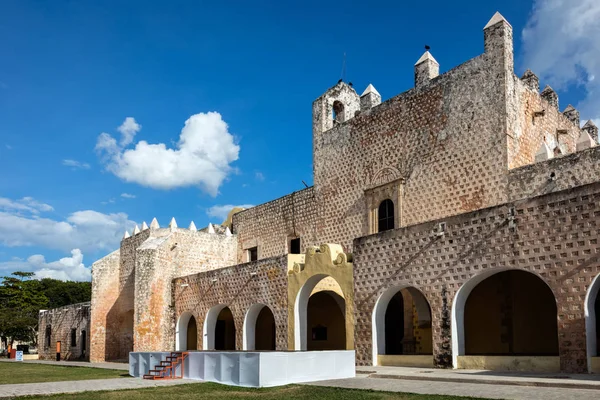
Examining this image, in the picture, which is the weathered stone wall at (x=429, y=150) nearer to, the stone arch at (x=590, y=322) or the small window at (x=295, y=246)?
the small window at (x=295, y=246)

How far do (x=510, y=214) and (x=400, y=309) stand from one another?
7295 mm

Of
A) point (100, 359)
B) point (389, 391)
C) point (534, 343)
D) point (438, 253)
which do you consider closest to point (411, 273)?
point (438, 253)

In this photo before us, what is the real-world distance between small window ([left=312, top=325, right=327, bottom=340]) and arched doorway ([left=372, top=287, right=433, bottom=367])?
3747mm

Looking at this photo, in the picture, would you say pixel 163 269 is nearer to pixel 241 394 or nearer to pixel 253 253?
pixel 253 253

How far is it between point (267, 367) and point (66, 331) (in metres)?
23.1

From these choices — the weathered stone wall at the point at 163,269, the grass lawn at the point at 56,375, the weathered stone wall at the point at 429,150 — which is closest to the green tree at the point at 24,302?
the weathered stone wall at the point at 163,269

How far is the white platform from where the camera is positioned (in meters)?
10.6

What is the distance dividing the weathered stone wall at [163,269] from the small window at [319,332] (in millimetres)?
5394

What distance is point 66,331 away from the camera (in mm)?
30469

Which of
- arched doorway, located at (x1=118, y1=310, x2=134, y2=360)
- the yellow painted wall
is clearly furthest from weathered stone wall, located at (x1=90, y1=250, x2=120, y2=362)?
the yellow painted wall

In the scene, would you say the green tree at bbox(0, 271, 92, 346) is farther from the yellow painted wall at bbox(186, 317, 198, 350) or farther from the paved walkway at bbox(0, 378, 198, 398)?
the paved walkway at bbox(0, 378, 198, 398)

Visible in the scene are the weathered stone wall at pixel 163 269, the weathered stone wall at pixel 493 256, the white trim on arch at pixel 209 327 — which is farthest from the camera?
the weathered stone wall at pixel 163 269

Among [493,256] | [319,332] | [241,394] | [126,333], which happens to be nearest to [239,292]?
[319,332]

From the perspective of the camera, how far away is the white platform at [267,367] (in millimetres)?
10594
